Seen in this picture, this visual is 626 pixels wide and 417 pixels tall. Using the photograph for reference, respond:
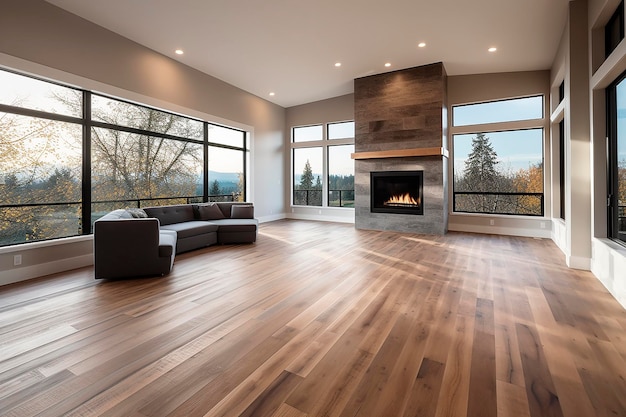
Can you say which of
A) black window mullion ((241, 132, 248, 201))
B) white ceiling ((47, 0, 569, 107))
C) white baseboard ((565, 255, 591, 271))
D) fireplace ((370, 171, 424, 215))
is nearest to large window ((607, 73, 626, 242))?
white baseboard ((565, 255, 591, 271))

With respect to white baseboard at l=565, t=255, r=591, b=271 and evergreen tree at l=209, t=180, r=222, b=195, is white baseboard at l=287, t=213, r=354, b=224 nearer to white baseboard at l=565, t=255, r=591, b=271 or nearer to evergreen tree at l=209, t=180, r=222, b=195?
evergreen tree at l=209, t=180, r=222, b=195

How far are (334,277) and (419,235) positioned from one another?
3.56 meters

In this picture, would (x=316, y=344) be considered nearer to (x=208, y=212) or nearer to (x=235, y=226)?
(x=235, y=226)

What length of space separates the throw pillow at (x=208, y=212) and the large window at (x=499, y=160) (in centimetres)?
544

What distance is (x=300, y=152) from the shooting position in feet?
30.3

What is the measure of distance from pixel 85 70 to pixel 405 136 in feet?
19.4

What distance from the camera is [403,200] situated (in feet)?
22.9

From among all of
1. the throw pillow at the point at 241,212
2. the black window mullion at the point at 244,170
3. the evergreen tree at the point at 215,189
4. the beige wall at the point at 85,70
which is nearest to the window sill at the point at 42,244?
the beige wall at the point at 85,70

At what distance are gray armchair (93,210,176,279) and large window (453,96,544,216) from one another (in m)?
6.33

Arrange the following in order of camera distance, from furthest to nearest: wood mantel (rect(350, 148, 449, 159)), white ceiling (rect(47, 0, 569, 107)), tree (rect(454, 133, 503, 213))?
tree (rect(454, 133, 503, 213))
wood mantel (rect(350, 148, 449, 159))
white ceiling (rect(47, 0, 569, 107))

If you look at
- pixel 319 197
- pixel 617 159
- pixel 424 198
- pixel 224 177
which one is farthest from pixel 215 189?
pixel 617 159

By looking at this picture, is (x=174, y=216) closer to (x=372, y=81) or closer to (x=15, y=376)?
(x=15, y=376)

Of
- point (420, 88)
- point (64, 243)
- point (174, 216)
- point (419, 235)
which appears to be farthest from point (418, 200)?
point (64, 243)

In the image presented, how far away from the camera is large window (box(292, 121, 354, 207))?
8.48 meters
